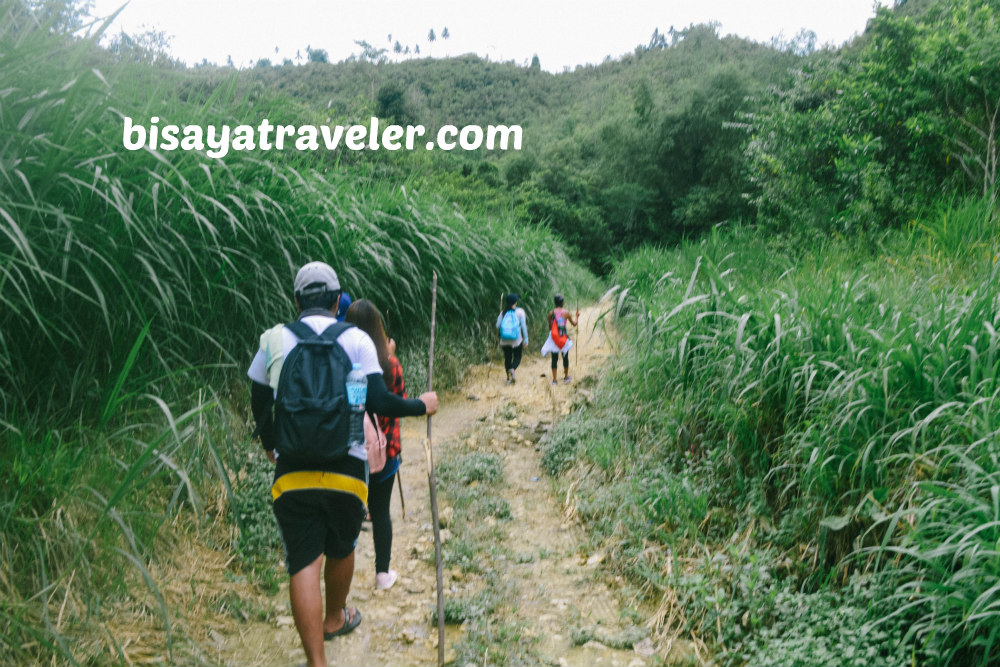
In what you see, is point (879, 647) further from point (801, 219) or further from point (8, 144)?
point (801, 219)

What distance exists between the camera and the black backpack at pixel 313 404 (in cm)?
226

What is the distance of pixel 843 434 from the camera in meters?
2.87

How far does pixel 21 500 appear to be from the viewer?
7.41 feet

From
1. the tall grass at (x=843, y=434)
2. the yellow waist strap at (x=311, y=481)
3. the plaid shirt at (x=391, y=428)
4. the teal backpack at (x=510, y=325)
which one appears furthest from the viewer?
the teal backpack at (x=510, y=325)

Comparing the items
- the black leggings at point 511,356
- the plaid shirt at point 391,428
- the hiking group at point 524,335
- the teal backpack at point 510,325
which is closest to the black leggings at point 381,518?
the plaid shirt at point 391,428

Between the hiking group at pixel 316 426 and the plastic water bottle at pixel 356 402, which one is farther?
the plastic water bottle at pixel 356 402

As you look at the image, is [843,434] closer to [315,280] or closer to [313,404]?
[313,404]

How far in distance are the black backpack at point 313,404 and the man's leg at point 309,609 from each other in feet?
1.57

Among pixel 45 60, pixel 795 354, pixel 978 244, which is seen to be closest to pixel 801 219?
pixel 978 244

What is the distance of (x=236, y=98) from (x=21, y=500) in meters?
3.18

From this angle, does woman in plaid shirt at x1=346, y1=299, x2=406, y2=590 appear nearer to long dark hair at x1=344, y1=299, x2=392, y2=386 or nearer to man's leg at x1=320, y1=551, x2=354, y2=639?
long dark hair at x1=344, y1=299, x2=392, y2=386

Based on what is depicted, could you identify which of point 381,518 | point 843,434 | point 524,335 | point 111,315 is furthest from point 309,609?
point 524,335

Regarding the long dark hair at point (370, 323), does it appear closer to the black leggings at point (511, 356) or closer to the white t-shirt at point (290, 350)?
the white t-shirt at point (290, 350)

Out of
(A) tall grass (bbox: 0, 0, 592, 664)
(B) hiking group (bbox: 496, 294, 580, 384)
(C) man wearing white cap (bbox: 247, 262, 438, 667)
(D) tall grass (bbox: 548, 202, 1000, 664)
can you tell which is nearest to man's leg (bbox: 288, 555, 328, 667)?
(C) man wearing white cap (bbox: 247, 262, 438, 667)
